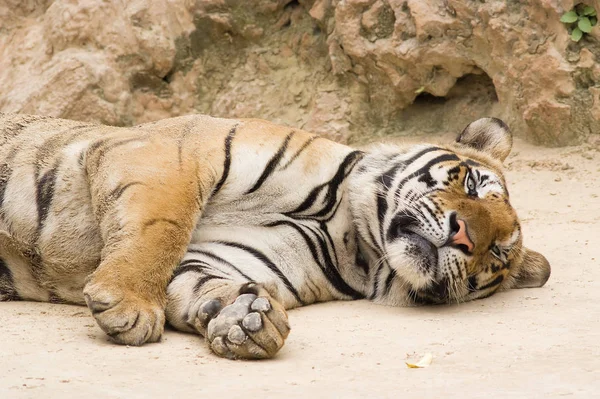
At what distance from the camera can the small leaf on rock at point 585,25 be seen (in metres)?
5.91

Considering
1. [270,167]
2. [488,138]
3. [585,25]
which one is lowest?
[270,167]

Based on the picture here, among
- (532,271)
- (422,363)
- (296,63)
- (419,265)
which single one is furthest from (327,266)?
(296,63)

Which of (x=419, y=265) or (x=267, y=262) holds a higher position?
(x=419, y=265)

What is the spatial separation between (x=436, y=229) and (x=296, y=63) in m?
3.65

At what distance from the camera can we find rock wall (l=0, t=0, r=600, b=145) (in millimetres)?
6191

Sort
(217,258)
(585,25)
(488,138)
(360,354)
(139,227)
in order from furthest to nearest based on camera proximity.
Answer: (585,25)
(488,138)
(217,258)
(139,227)
(360,354)

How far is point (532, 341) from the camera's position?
10.7 feet

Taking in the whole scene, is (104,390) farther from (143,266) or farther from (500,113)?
(500,113)

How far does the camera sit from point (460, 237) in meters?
3.73

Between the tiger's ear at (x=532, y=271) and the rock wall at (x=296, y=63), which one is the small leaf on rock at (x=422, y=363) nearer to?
the tiger's ear at (x=532, y=271)

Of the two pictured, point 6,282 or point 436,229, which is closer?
point 436,229

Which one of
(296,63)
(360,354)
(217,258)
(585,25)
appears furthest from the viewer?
(296,63)

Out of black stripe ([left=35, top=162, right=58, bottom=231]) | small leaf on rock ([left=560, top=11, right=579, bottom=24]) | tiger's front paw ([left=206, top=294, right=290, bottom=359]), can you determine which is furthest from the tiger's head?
small leaf on rock ([left=560, top=11, right=579, bottom=24])

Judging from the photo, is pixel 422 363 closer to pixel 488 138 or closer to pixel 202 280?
pixel 202 280
